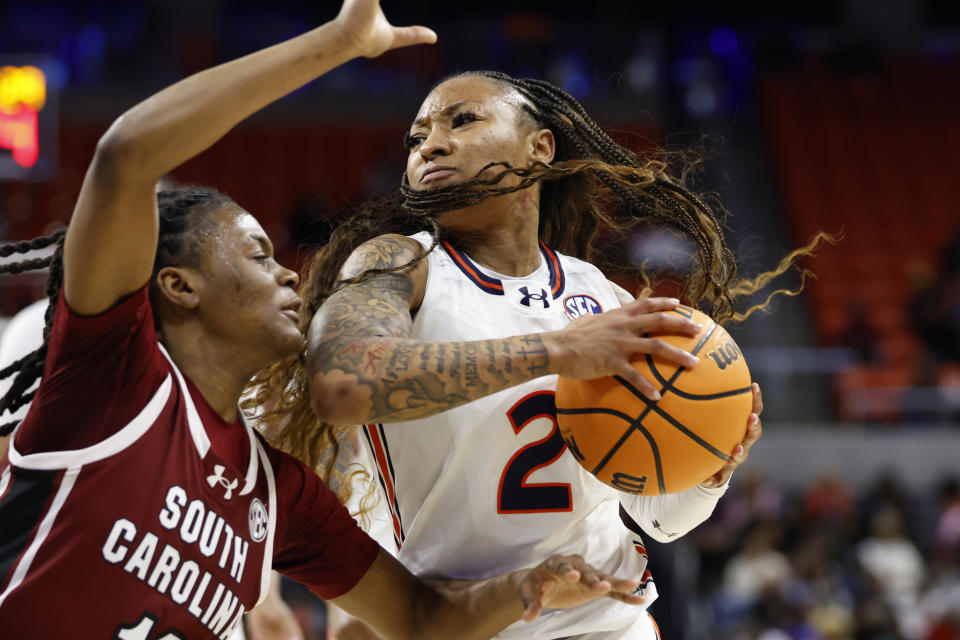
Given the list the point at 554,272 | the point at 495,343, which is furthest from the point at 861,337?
the point at 495,343

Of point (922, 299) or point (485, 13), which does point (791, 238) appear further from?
point (485, 13)

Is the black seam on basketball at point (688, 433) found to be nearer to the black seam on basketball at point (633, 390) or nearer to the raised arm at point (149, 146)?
the black seam on basketball at point (633, 390)


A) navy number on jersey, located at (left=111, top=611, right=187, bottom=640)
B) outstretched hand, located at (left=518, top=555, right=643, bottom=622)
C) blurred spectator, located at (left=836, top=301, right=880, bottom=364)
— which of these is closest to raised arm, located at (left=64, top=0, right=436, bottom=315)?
navy number on jersey, located at (left=111, top=611, right=187, bottom=640)

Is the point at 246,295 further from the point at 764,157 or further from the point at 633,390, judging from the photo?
the point at 764,157

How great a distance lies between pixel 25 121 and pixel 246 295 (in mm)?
7520

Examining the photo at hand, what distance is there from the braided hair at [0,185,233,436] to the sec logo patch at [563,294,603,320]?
3.11 feet

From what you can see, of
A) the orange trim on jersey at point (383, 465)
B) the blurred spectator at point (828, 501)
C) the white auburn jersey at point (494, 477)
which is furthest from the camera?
the blurred spectator at point (828, 501)

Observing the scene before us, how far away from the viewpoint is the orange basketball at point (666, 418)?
2.49 metres

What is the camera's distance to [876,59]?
15188 mm

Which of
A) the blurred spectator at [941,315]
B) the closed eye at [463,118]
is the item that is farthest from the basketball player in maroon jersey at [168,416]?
the blurred spectator at [941,315]

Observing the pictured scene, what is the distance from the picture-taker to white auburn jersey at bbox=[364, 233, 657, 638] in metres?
2.75

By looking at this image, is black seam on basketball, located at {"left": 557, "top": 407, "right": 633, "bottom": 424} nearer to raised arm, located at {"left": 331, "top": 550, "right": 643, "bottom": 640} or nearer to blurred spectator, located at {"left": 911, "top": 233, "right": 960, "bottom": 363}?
raised arm, located at {"left": 331, "top": 550, "right": 643, "bottom": 640}

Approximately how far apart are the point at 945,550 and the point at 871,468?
144cm

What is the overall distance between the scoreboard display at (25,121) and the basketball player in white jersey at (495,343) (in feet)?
22.2
